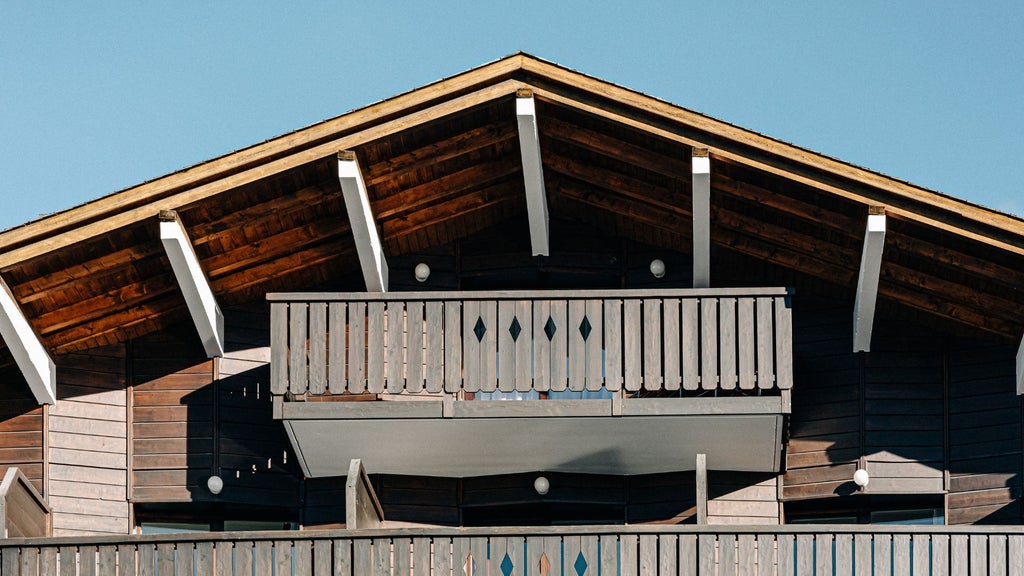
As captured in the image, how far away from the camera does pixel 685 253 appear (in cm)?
1975

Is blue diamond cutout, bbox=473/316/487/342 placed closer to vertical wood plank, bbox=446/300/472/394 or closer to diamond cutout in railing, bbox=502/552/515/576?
vertical wood plank, bbox=446/300/472/394

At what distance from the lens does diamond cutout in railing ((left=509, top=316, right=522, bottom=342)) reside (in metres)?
18.3

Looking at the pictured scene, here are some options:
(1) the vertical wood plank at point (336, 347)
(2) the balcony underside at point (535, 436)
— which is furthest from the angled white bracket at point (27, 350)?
(1) the vertical wood plank at point (336, 347)

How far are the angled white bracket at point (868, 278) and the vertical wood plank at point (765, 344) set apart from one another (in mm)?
925

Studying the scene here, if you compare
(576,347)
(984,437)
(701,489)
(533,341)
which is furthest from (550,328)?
(984,437)

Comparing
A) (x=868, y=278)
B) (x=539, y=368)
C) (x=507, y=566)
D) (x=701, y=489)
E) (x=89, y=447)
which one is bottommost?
(x=507, y=566)

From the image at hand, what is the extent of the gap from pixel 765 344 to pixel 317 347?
14.0 ft

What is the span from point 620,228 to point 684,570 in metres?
4.29

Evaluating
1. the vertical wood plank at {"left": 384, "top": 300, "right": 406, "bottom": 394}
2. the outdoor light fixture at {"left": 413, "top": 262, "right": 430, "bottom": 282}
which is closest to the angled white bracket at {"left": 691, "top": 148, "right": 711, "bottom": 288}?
the outdoor light fixture at {"left": 413, "top": 262, "right": 430, "bottom": 282}

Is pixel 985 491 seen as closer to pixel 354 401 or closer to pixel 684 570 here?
pixel 684 570

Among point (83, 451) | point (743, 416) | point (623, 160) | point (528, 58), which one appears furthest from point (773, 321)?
point (83, 451)

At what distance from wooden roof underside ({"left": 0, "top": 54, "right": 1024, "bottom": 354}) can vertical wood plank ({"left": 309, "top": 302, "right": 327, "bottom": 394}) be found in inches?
43.0

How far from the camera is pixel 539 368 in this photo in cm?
1817

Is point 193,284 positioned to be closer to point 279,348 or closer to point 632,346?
point 279,348
